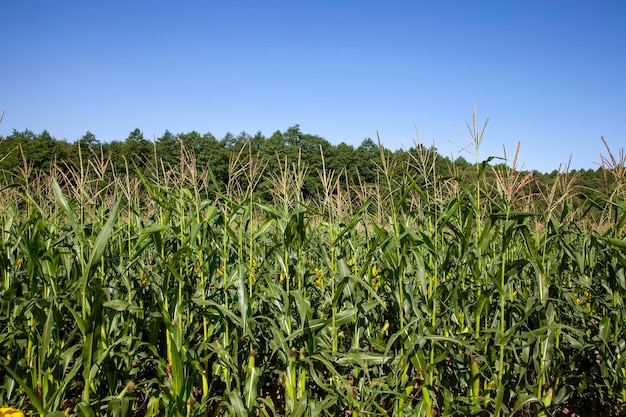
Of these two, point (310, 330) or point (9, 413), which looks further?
point (310, 330)

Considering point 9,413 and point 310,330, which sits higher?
point 310,330

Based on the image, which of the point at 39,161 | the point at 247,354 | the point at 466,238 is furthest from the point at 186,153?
the point at 39,161

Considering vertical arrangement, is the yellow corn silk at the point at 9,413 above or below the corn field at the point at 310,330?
below

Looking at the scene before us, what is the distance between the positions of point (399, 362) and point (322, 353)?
19.2 inches

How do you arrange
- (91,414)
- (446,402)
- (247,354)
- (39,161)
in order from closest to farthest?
(91,414)
(446,402)
(247,354)
(39,161)

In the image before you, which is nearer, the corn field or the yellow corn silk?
the yellow corn silk

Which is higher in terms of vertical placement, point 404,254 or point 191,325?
point 404,254

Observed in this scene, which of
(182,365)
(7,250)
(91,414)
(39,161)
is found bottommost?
(91,414)

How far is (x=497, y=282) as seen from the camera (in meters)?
2.55

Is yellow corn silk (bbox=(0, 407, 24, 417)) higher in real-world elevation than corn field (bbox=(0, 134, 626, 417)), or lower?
lower

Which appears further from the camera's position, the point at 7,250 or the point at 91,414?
the point at 7,250

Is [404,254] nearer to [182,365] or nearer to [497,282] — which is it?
[497,282]

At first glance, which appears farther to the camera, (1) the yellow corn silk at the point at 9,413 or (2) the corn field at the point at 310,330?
(2) the corn field at the point at 310,330

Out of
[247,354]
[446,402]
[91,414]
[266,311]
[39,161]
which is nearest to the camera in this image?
[91,414]
